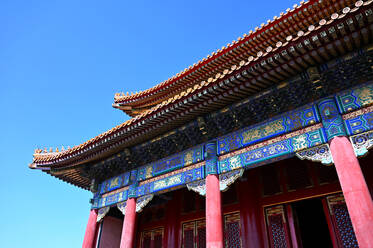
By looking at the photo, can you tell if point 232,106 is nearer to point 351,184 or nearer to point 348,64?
point 348,64

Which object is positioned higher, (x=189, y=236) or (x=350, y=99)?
(x=350, y=99)

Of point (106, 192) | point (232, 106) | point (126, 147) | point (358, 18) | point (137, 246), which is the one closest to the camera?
point (358, 18)

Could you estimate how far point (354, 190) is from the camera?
4.20 m

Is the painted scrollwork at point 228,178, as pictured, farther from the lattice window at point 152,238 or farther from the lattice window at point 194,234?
the lattice window at point 152,238

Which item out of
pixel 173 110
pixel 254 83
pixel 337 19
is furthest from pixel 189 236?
pixel 337 19

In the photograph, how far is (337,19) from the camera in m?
4.04

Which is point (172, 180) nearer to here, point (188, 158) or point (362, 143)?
point (188, 158)

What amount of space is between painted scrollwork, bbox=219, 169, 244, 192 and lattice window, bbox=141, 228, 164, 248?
392cm

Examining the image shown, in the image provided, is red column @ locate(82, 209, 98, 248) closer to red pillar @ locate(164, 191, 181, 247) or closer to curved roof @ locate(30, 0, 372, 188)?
curved roof @ locate(30, 0, 372, 188)

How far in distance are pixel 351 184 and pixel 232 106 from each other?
2740 mm

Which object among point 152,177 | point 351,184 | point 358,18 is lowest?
point 351,184

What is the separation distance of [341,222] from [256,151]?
2309 millimetres

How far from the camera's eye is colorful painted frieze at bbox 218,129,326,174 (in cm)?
513

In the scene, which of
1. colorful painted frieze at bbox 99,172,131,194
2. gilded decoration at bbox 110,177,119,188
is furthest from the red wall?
gilded decoration at bbox 110,177,119,188
